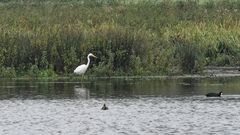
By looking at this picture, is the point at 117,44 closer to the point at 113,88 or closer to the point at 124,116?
the point at 113,88

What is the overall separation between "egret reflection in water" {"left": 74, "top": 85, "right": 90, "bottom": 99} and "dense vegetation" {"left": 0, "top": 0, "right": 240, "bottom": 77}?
420cm

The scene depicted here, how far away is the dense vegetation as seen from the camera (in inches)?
1486

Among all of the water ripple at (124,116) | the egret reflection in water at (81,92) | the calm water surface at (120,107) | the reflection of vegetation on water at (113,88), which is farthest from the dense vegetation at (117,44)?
the water ripple at (124,116)

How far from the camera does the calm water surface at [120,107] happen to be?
2302 centimetres

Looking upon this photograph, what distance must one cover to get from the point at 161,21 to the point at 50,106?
21.4 metres

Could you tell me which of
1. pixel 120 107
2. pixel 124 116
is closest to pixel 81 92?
pixel 120 107

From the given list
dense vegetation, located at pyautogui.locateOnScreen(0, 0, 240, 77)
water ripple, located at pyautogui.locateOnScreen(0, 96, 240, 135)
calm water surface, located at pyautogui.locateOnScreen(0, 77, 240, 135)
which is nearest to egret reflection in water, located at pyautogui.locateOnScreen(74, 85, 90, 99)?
calm water surface, located at pyautogui.locateOnScreen(0, 77, 240, 135)

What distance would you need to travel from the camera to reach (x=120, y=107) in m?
27.5

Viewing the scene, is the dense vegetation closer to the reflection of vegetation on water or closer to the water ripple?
the reflection of vegetation on water

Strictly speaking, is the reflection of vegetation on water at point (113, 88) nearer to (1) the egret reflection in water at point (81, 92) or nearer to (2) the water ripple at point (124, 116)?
(1) the egret reflection in water at point (81, 92)

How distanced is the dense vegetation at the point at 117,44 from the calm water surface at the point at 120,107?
222 centimetres

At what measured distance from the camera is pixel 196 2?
5584 centimetres

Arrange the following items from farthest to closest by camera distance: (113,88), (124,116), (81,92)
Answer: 1. (113,88)
2. (81,92)
3. (124,116)

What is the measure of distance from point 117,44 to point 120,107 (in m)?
11.5
